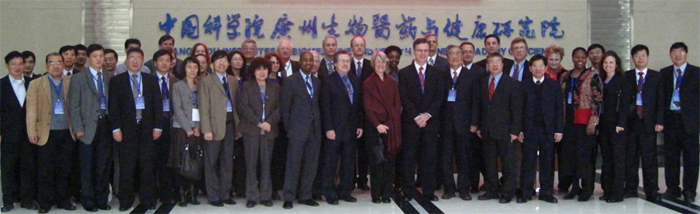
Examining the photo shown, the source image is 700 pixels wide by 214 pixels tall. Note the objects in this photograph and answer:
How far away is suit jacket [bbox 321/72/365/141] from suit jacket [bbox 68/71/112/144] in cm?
173

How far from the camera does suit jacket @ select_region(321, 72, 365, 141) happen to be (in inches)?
193

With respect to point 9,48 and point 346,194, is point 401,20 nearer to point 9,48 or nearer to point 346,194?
point 346,194

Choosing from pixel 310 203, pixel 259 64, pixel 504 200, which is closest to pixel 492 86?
pixel 504 200

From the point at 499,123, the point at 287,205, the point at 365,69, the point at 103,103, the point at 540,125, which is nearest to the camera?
the point at 103,103

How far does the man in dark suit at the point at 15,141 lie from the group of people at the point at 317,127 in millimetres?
11

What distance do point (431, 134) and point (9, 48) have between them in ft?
20.9

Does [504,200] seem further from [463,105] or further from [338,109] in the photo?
[338,109]

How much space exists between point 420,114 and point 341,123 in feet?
2.22

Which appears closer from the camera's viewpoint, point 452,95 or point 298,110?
point 298,110

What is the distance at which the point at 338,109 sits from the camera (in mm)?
4906

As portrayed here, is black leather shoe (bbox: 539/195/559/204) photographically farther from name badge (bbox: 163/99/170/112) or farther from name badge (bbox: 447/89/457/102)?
name badge (bbox: 163/99/170/112)

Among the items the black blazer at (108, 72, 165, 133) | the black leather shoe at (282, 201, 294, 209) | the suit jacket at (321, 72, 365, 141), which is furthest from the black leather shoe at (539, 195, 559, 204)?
the black blazer at (108, 72, 165, 133)

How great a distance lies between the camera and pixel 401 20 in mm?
8445

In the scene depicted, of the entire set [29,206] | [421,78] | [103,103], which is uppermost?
[421,78]
